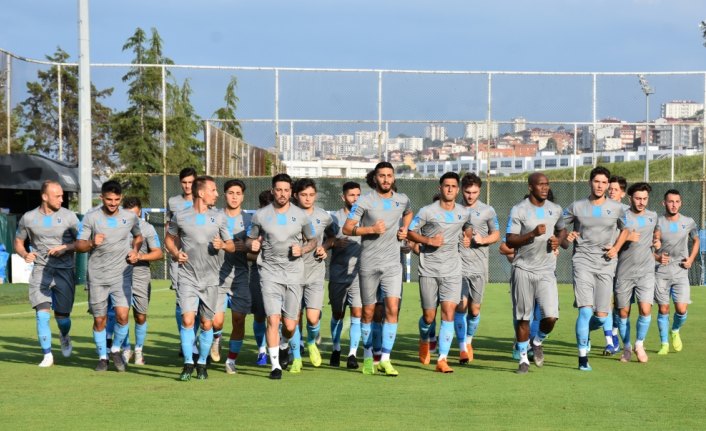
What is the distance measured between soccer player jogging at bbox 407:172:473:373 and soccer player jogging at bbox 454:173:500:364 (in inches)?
19.6

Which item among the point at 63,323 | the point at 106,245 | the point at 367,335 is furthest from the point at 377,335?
the point at 63,323

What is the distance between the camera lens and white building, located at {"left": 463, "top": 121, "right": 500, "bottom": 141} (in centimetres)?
2752

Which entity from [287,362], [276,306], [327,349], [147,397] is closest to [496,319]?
[327,349]

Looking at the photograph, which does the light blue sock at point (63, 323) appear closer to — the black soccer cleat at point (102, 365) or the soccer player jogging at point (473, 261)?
the black soccer cleat at point (102, 365)

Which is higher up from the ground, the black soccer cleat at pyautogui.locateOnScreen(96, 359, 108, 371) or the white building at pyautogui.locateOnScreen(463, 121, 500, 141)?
the white building at pyautogui.locateOnScreen(463, 121, 500, 141)

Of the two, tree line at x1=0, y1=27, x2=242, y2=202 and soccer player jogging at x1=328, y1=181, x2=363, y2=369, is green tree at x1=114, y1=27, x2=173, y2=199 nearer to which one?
tree line at x1=0, y1=27, x2=242, y2=202

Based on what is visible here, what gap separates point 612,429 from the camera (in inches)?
322

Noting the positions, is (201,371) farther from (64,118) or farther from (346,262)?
(64,118)

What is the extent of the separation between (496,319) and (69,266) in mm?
8292

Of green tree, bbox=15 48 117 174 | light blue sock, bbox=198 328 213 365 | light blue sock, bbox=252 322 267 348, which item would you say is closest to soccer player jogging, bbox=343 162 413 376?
light blue sock, bbox=252 322 267 348

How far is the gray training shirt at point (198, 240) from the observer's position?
35.0 ft

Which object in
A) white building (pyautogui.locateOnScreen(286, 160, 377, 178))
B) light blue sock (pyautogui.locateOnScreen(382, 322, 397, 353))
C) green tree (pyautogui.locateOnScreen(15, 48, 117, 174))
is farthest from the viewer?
green tree (pyautogui.locateOnScreen(15, 48, 117, 174))

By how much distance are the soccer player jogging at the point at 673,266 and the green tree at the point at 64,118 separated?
2603 centimetres

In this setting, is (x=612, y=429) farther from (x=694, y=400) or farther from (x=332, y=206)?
(x=332, y=206)
